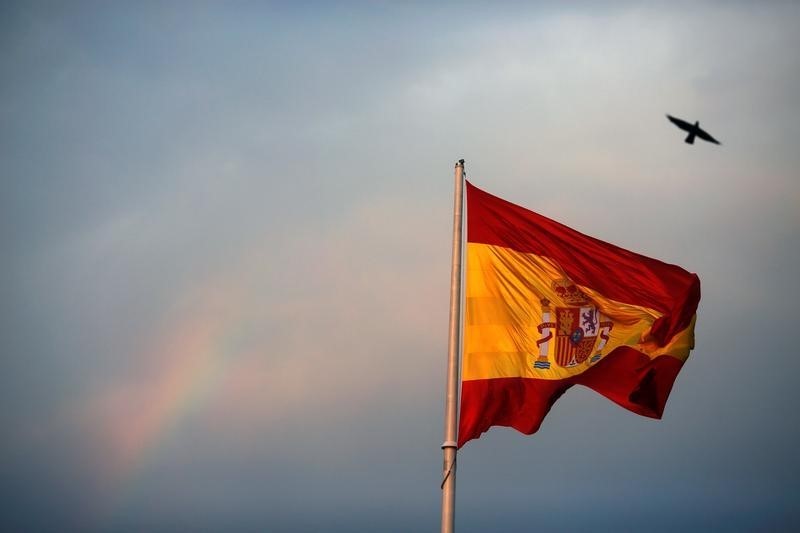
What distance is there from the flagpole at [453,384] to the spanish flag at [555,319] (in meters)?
0.86

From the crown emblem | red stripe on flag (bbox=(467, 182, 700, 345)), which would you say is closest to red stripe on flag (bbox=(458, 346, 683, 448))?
red stripe on flag (bbox=(467, 182, 700, 345))

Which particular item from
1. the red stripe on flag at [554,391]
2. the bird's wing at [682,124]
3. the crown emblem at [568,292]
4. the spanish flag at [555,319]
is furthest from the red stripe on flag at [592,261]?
the bird's wing at [682,124]

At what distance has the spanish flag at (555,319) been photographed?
72.7 ft

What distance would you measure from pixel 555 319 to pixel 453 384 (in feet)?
10.9

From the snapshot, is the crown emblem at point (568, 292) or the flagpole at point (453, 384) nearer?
the flagpole at point (453, 384)

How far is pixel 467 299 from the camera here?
22.6m

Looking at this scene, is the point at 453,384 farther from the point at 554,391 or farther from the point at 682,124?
the point at 682,124

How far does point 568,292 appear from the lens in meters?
23.3

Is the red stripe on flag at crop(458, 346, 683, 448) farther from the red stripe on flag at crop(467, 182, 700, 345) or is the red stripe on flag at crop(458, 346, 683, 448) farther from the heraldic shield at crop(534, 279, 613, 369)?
the red stripe on flag at crop(467, 182, 700, 345)

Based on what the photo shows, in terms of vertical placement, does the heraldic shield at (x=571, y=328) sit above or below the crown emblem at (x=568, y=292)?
below

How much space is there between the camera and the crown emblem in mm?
23219

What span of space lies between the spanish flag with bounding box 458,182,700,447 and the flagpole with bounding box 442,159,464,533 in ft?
2.83

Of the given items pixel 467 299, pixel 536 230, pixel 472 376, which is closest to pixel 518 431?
pixel 472 376

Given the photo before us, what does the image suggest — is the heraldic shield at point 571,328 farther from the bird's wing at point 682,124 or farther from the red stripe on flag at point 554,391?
the bird's wing at point 682,124
